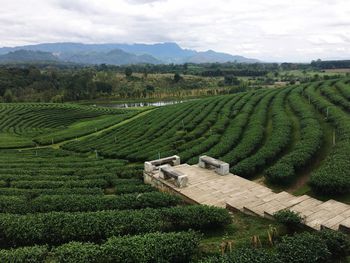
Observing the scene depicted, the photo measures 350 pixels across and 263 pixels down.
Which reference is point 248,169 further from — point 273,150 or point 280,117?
point 280,117

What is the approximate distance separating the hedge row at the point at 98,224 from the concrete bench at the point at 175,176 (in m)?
4.18

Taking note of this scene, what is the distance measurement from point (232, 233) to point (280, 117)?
2273cm

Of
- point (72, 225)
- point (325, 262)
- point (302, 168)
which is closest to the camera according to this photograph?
point (325, 262)

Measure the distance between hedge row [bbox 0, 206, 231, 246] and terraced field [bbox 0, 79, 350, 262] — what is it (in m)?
0.04

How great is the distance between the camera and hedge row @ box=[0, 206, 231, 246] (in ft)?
37.0

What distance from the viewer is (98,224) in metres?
11.3

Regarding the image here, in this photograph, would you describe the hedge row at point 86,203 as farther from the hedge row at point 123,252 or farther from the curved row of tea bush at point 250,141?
the curved row of tea bush at point 250,141

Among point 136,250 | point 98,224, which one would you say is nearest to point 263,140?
point 98,224

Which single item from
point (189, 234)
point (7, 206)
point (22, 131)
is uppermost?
point (189, 234)

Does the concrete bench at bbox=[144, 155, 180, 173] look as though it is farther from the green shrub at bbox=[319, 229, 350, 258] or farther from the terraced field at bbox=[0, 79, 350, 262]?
the green shrub at bbox=[319, 229, 350, 258]

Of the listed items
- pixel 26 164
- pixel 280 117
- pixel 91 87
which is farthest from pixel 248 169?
pixel 91 87

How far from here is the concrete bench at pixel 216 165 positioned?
59.3 feet

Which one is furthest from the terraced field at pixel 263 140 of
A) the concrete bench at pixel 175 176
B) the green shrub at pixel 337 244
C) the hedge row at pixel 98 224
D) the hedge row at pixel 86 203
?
the hedge row at pixel 86 203

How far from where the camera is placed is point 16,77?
123312 millimetres
